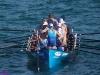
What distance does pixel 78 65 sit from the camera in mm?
26469

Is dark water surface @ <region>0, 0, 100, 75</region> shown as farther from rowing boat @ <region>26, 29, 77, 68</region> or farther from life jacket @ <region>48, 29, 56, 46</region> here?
life jacket @ <region>48, 29, 56, 46</region>

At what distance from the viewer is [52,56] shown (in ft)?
80.7

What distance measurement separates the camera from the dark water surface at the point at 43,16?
2595 centimetres

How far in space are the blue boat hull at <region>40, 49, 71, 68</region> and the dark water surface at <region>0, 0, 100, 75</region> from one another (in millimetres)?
489

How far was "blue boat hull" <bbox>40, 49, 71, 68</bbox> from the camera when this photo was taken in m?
24.5

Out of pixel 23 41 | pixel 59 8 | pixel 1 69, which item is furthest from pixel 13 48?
pixel 59 8

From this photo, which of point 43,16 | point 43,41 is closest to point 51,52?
point 43,41

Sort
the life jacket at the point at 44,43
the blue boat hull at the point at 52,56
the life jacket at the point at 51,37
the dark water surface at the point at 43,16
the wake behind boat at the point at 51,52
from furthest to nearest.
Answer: the dark water surface at the point at 43,16, the life jacket at the point at 51,37, the life jacket at the point at 44,43, the wake behind boat at the point at 51,52, the blue boat hull at the point at 52,56

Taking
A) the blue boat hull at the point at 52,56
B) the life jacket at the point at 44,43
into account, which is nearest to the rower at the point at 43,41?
the life jacket at the point at 44,43

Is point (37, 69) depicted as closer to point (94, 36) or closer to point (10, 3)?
point (94, 36)

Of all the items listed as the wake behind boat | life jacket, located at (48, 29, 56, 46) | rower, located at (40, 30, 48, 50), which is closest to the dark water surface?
the wake behind boat

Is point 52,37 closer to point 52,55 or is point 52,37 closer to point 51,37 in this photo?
point 51,37

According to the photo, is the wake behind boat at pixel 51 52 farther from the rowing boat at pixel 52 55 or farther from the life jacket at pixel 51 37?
the life jacket at pixel 51 37

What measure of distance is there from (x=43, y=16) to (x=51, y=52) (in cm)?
1456
